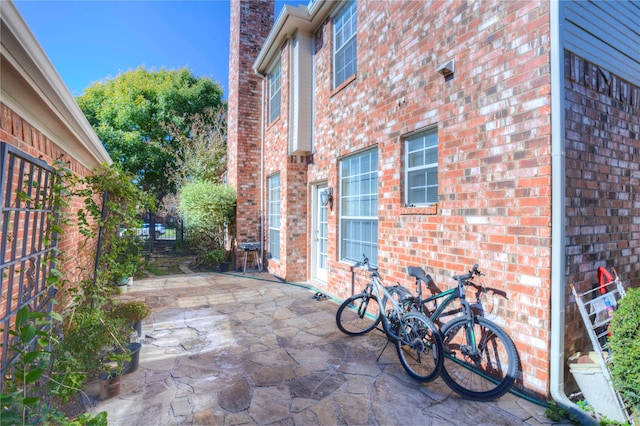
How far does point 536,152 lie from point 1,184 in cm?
382

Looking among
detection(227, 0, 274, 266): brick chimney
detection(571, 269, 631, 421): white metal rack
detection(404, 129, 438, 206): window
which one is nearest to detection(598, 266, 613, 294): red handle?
detection(571, 269, 631, 421): white metal rack

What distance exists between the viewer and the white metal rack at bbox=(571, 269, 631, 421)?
2490 millimetres

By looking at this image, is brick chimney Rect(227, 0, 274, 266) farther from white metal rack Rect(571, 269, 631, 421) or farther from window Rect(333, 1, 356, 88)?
white metal rack Rect(571, 269, 631, 421)

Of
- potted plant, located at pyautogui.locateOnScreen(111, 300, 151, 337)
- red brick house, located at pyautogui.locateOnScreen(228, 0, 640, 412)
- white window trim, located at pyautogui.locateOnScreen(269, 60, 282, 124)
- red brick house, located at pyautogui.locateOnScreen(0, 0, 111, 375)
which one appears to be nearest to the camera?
red brick house, located at pyautogui.locateOnScreen(0, 0, 111, 375)

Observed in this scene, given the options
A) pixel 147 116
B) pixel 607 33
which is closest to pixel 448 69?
pixel 607 33

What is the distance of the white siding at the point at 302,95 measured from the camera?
23.3 feet

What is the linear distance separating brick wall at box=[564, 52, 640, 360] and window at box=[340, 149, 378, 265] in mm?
2614

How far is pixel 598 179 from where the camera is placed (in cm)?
304

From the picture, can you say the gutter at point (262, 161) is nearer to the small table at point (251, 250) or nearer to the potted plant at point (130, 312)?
the small table at point (251, 250)

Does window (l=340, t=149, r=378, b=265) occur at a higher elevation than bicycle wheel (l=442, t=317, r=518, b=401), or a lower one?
higher

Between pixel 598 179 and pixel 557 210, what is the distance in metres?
0.83

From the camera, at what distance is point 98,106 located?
1534 centimetres

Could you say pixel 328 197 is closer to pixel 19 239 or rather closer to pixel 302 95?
pixel 302 95

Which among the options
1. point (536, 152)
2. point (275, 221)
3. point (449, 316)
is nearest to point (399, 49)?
point (536, 152)
